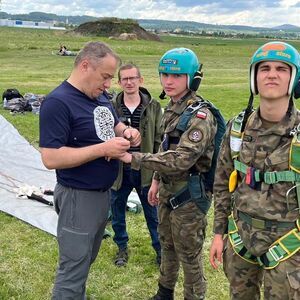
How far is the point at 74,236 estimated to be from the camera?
344cm

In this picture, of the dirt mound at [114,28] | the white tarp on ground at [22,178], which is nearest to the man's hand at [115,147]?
the white tarp on ground at [22,178]

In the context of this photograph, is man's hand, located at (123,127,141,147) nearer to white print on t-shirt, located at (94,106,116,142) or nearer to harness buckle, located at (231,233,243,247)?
white print on t-shirt, located at (94,106,116,142)

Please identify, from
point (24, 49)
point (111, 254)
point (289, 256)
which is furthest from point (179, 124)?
point (24, 49)

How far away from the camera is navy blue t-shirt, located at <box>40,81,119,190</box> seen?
315 centimetres

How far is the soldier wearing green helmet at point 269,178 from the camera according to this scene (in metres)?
2.79

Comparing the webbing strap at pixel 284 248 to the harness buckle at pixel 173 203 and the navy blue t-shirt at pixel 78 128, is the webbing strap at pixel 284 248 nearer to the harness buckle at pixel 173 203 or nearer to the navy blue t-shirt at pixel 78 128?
the harness buckle at pixel 173 203

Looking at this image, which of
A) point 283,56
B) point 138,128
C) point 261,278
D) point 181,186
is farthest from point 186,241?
point 283,56

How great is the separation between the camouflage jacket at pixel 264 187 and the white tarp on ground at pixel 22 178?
155 inches

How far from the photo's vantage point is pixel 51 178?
8.52 metres

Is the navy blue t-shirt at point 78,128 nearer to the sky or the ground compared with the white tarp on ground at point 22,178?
nearer to the sky

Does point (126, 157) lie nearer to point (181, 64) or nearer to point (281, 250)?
point (181, 64)

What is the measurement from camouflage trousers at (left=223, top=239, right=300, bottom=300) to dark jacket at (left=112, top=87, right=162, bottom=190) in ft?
7.06

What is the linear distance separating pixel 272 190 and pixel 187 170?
114 centimetres

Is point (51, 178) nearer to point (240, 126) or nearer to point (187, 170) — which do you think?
point (187, 170)
